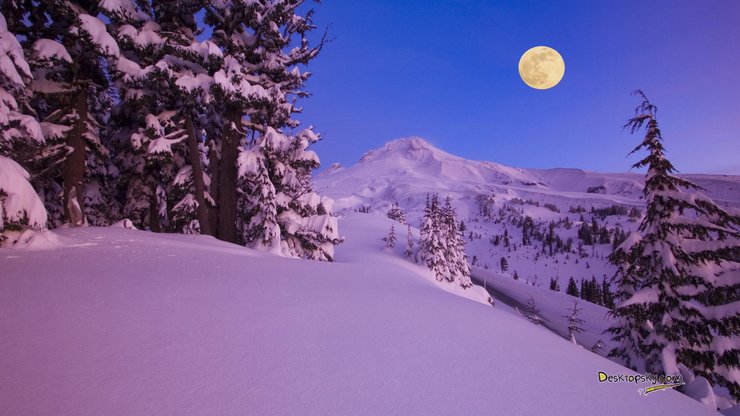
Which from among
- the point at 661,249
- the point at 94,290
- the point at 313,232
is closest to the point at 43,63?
the point at 94,290

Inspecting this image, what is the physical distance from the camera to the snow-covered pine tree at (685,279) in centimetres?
940

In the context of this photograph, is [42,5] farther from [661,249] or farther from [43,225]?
[661,249]

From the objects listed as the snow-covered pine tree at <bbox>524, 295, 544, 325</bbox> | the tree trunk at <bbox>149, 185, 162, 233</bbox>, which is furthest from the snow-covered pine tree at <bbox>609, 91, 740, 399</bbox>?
the snow-covered pine tree at <bbox>524, 295, 544, 325</bbox>

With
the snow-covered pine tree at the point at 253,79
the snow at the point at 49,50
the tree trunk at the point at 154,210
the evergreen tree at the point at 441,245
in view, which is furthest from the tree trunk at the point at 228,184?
the evergreen tree at the point at 441,245

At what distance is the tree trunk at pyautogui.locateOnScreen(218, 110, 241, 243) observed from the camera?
12328mm

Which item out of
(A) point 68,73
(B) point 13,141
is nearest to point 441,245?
(A) point 68,73

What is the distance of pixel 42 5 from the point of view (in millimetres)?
8852

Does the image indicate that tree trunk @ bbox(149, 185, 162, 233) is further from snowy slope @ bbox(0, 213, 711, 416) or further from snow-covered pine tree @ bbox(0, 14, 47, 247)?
snowy slope @ bbox(0, 213, 711, 416)

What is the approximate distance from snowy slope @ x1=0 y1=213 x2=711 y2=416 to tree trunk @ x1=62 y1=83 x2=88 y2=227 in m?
4.43

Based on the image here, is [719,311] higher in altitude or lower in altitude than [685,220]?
lower

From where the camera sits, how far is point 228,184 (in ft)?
40.8

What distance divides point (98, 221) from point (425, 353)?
18038mm

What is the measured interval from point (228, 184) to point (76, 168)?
4389 mm

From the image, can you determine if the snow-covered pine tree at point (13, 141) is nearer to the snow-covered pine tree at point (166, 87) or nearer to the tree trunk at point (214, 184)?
the snow-covered pine tree at point (166, 87)
